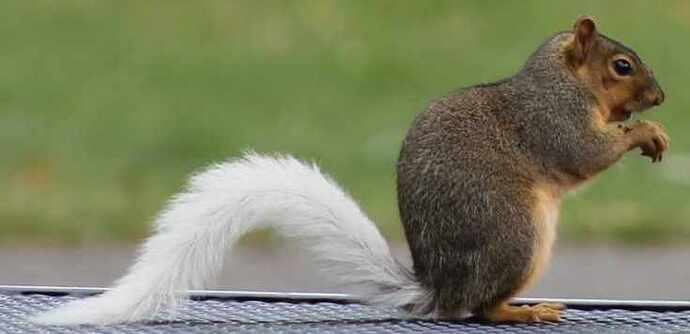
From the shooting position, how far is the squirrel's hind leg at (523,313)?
2.43m

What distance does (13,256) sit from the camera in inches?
215

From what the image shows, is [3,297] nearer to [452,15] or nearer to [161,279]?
[161,279]

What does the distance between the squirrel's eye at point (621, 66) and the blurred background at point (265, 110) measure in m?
2.55

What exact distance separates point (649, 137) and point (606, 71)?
0.12 meters

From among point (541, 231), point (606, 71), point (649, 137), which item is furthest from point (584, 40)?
point (541, 231)

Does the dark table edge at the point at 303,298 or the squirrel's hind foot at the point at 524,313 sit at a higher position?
the dark table edge at the point at 303,298

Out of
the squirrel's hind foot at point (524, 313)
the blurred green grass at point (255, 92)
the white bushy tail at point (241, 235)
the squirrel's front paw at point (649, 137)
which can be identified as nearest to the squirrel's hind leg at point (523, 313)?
the squirrel's hind foot at point (524, 313)

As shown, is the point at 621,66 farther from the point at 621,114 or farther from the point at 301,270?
the point at 301,270

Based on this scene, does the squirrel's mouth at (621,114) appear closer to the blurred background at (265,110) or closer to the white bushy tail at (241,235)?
the white bushy tail at (241,235)

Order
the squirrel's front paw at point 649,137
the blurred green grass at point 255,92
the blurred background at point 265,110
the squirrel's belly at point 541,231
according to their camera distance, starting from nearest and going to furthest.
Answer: the squirrel's belly at point 541,231, the squirrel's front paw at point 649,137, the blurred background at point 265,110, the blurred green grass at point 255,92

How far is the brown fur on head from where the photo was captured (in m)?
2.59

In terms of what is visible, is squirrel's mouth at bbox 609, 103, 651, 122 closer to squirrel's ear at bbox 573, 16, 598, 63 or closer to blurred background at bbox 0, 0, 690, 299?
squirrel's ear at bbox 573, 16, 598, 63

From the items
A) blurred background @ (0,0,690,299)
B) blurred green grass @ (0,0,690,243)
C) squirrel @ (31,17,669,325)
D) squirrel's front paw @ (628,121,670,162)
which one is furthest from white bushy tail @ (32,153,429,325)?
blurred green grass @ (0,0,690,243)

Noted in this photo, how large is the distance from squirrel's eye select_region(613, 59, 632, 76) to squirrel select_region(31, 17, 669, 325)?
3.7 inches
